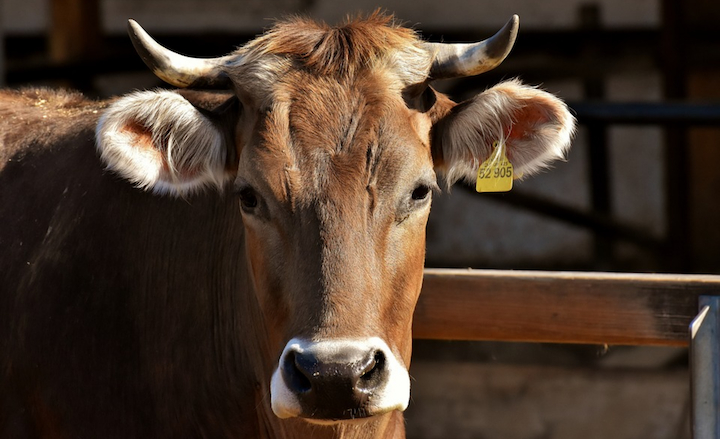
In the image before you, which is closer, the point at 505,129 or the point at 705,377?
the point at 705,377

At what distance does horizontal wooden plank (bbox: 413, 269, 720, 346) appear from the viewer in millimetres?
3436

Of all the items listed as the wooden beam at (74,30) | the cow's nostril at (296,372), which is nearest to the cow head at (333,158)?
the cow's nostril at (296,372)

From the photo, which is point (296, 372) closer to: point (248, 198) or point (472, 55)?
point (248, 198)

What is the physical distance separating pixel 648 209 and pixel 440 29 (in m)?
2.45

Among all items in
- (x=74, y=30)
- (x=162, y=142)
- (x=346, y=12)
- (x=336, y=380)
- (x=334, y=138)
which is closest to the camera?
(x=336, y=380)

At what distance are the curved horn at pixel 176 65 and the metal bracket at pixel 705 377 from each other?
Answer: 1764 mm

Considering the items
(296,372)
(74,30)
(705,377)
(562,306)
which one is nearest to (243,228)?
(296,372)

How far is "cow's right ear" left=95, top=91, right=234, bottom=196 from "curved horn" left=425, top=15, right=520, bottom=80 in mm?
720

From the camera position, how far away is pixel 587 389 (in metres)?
6.91

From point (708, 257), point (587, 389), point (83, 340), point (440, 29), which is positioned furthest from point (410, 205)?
point (708, 257)

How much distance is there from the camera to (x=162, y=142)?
3.27 meters

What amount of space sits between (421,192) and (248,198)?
53 centimetres

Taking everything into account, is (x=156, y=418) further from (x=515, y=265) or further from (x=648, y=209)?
(x=648, y=209)

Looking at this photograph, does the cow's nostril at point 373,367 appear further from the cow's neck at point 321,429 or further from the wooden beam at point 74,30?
the wooden beam at point 74,30
